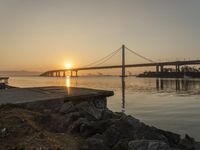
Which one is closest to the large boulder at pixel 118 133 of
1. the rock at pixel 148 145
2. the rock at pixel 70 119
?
the rock at pixel 148 145

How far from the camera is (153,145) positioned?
541cm

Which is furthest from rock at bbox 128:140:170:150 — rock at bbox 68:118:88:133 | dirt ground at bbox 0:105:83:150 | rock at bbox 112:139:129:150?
rock at bbox 68:118:88:133

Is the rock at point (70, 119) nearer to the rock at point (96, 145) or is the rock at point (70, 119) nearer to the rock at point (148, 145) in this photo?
the rock at point (96, 145)

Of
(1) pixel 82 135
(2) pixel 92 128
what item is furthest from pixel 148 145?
(2) pixel 92 128

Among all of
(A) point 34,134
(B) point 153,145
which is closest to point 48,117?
(A) point 34,134

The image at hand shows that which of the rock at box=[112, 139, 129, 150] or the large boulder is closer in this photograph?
the rock at box=[112, 139, 129, 150]

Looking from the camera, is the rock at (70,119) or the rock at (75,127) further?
the rock at (70,119)

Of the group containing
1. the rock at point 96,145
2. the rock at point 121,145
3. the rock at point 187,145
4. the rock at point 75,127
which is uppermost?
the rock at point 75,127

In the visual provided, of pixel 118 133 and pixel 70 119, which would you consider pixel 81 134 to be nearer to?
pixel 118 133

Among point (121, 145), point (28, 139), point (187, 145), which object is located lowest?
point (187, 145)

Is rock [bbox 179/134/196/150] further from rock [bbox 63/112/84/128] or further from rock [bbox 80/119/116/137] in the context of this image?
rock [bbox 63/112/84/128]

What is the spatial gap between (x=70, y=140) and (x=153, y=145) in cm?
186

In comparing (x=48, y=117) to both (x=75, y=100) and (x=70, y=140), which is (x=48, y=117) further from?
(x=75, y=100)

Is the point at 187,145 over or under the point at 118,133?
under
